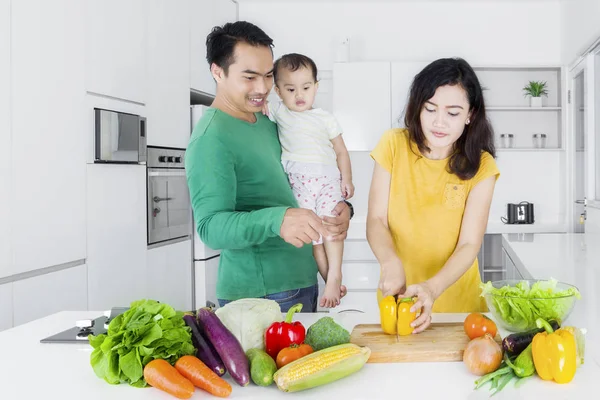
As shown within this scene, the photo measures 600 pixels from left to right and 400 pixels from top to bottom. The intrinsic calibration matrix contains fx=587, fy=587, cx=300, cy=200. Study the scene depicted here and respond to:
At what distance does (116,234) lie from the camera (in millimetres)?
2916

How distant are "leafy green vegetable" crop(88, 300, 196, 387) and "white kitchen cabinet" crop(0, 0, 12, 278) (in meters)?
1.24

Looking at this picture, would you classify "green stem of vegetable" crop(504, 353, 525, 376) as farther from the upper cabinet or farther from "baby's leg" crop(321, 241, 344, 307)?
the upper cabinet

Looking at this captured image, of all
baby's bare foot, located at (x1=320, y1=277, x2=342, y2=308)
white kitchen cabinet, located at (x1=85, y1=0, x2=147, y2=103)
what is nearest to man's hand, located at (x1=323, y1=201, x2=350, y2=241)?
baby's bare foot, located at (x1=320, y1=277, x2=342, y2=308)

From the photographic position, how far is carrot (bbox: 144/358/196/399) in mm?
1066

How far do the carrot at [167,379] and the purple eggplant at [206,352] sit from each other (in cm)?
8

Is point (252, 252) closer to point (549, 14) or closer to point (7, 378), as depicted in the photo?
point (7, 378)

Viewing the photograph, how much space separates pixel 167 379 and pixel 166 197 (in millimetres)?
2524

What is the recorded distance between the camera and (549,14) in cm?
498

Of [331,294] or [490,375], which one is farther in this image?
[331,294]

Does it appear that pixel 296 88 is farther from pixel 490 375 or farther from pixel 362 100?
pixel 362 100

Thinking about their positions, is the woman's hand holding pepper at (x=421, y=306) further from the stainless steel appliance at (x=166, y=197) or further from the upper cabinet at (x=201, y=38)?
the upper cabinet at (x=201, y=38)

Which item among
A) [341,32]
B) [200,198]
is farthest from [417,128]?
[341,32]

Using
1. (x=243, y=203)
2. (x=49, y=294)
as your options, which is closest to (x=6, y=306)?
(x=49, y=294)

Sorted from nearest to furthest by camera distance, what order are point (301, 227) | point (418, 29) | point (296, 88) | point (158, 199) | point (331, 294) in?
point (301, 227) → point (331, 294) → point (296, 88) → point (158, 199) → point (418, 29)
